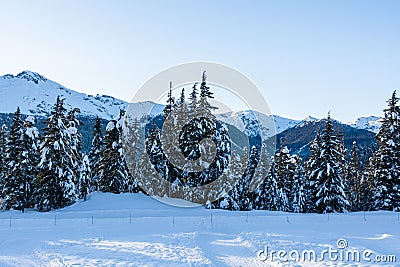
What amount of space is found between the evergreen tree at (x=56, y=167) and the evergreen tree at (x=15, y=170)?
1.67 meters

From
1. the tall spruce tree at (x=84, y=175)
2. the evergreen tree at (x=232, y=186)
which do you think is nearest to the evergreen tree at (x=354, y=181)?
the evergreen tree at (x=232, y=186)

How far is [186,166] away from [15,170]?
1770 cm

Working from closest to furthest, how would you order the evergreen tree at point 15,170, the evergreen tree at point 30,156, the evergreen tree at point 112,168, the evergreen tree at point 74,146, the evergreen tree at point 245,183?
1. the evergreen tree at point 15,170
2. the evergreen tree at point 30,156
3. the evergreen tree at point 74,146
4. the evergreen tree at point 245,183
5. the evergreen tree at point 112,168

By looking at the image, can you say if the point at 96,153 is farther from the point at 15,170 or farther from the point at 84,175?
the point at 15,170

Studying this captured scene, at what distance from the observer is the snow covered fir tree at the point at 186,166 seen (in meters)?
37.9

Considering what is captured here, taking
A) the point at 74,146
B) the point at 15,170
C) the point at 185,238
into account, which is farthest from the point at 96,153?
the point at 185,238

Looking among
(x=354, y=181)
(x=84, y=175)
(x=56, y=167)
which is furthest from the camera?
(x=354, y=181)

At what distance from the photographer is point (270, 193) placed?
4725 centimetres

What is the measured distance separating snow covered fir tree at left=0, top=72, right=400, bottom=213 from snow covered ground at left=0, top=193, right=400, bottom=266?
6538 millimetres

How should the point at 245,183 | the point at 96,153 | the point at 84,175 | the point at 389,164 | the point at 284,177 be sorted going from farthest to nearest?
the point at 96,153 < the point at 284,177 < the point at 245,183 < the point at 84,175 < the point at 389,164

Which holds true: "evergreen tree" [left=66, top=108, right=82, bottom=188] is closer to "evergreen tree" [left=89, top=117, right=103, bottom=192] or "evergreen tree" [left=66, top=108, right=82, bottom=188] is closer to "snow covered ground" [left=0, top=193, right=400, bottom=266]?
"evergreen tree" [left=89, top=117, right=103, bottom=192]

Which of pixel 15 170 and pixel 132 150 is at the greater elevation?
pixel 132 150

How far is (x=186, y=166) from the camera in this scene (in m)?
40.3
